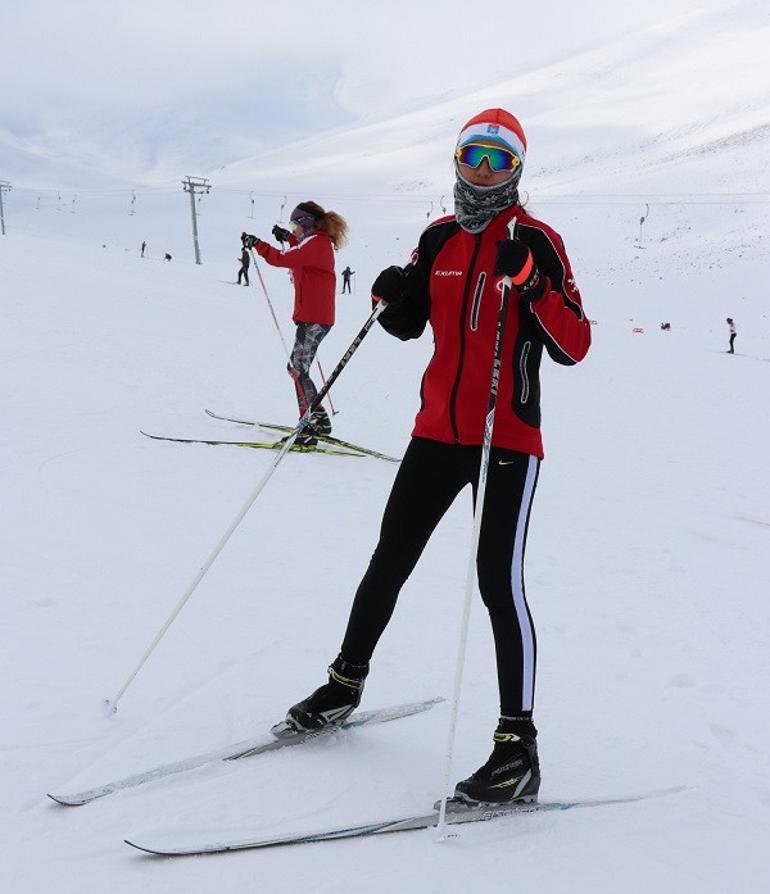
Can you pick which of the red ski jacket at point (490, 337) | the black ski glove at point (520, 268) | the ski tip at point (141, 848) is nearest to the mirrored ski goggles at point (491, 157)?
the red ski jacket at point (490, 337)

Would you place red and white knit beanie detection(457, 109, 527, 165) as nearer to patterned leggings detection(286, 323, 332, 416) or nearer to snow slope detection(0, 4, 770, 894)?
snow slope detection(0, 4, 770, 894)

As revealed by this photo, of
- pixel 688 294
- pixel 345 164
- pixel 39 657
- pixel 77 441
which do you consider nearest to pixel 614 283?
pixel 688 294

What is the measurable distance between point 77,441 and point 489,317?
516 cm

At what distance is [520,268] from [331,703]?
1.62m

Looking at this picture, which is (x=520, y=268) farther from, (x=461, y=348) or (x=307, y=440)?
(x=307, y=440)

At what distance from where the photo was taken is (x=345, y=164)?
439ft

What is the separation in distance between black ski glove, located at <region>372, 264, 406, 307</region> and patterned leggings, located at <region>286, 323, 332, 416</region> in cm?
462

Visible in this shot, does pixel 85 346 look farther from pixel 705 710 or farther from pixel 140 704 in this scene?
pixel 705 710

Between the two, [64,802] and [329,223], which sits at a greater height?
[329,223]

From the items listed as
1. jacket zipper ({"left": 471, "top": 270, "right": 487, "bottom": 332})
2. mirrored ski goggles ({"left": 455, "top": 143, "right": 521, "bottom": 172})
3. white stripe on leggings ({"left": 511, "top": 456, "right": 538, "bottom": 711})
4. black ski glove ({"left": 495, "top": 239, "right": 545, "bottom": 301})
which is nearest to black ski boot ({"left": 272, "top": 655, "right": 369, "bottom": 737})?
white stripe on leggings ({"left": 511, "top": 456, "right": 538, "bottom": 711})

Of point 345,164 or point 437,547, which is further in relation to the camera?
point 345,164

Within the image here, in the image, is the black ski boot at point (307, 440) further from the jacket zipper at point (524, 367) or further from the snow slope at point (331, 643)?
the jacket zipper at point (524, 367)

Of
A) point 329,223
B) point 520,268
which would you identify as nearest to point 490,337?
point 520,268

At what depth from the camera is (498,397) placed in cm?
260
